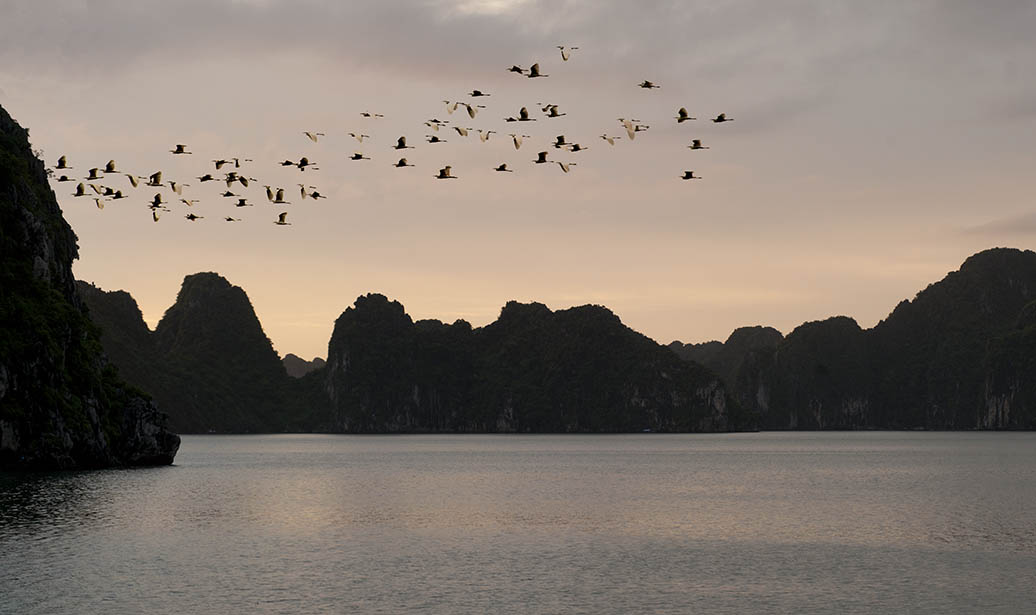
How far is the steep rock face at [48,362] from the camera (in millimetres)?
106000

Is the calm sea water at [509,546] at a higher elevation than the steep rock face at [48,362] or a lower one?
lower

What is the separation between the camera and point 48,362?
109750mm

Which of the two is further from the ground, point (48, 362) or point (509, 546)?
point (48, 362)

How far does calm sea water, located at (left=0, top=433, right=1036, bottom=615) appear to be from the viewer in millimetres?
46906

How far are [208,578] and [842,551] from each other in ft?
111

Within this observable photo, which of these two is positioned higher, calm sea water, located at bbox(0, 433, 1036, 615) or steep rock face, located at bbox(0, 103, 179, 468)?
steep rock face, located at bbox(0, 103, 179, 468)

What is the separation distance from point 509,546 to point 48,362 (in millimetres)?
64639

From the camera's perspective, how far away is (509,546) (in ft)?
210

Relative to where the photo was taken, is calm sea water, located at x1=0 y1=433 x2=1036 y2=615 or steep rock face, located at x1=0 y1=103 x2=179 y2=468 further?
steep rock face, located at x1=0 y1=103 x2=179 y2=468

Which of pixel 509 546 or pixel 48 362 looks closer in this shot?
pixel 509 546

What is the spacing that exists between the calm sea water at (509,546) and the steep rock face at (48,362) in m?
4.67

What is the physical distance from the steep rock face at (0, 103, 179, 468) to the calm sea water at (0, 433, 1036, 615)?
4.67m

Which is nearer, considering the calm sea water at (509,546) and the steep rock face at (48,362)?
the calm sea water at (509,546)

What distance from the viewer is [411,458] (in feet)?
646
